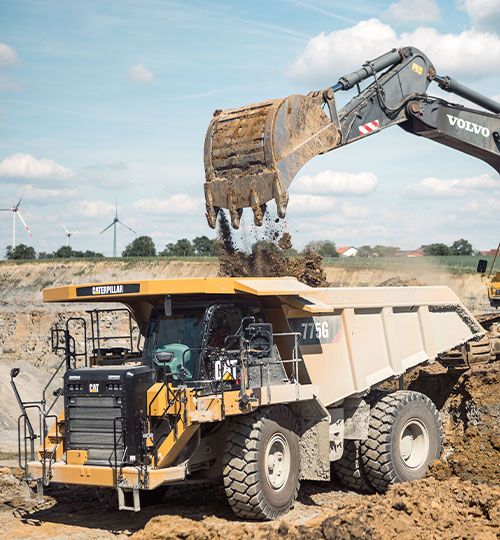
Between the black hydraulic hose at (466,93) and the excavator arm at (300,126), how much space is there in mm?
26

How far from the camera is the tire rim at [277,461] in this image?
30.0 feet

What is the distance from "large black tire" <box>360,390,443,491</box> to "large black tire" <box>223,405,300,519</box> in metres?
1.57

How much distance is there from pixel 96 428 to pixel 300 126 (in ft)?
18.0

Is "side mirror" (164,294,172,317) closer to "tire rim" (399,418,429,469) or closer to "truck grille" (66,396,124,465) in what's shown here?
"truck grille" (66,396,124,465)

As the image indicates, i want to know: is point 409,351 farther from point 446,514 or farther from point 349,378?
point 446,514

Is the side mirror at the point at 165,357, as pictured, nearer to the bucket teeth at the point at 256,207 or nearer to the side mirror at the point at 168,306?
the side mirror at the point at 168,306

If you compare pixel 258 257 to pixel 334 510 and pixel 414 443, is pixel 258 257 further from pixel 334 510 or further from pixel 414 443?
pixel 334 510

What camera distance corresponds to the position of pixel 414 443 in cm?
1125

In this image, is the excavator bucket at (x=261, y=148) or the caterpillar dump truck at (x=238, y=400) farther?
the excavator bucket at (x=261, y=148)

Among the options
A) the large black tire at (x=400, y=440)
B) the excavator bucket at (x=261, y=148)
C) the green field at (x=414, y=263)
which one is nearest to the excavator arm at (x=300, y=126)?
the excavator bucket at (x=261, y=148)

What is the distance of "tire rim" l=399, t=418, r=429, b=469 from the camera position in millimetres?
11047

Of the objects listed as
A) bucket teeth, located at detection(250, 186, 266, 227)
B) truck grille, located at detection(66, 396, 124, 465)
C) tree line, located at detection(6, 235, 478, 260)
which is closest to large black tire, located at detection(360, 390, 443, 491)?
bucket teeth, located at detection(250, 186, 266, 227)

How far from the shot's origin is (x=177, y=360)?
908 cm

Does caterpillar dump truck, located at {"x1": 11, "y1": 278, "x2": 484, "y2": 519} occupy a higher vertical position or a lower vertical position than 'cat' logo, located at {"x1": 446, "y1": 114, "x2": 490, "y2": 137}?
lower
